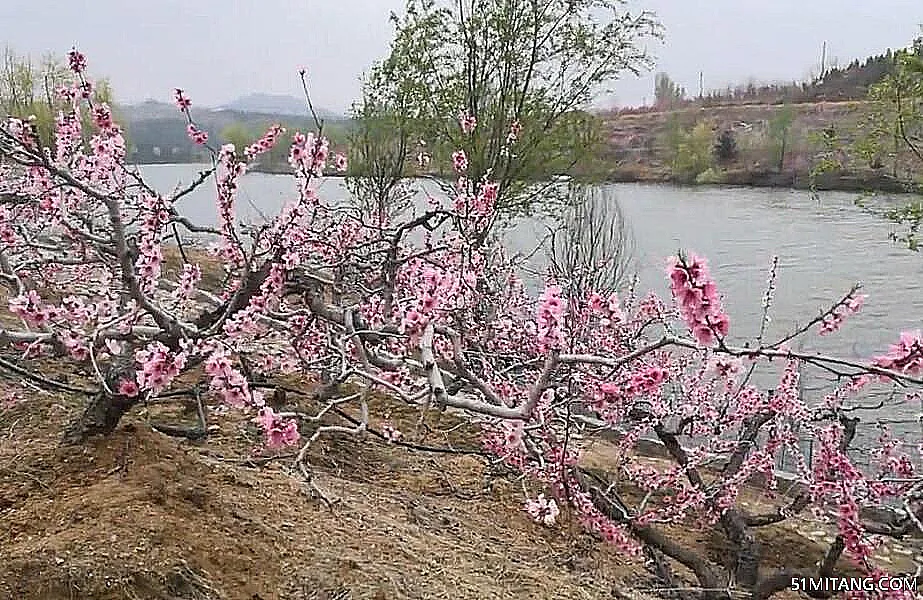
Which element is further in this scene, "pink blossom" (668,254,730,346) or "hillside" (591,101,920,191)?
"hillside" (591,101,920,191)

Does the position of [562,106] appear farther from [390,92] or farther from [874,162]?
[874,162]

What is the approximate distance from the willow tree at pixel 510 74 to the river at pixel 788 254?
1673 mm

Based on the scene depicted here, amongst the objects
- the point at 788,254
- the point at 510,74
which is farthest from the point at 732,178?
the point at 510,74

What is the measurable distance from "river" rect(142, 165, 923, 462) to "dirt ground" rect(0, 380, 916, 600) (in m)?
2.19

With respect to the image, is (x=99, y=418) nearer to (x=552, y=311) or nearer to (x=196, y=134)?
(x=196, y=134)

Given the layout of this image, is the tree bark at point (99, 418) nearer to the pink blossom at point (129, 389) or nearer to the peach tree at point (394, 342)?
the peach tree at point (394, 342)

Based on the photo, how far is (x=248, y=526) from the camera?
2430 millimetres

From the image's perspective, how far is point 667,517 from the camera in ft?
12.8

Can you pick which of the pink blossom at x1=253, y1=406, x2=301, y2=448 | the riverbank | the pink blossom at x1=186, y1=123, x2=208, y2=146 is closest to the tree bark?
the pink blossom at x1=253, y1=406, x2=301, y2=448

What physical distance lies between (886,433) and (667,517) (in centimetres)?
130

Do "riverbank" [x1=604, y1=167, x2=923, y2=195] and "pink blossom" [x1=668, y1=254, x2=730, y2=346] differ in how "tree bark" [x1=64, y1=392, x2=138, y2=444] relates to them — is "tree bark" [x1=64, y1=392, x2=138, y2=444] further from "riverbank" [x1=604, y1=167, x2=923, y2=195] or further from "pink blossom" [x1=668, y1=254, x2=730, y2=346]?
"riverbank" [x1=604, y1=167, x2=923, y2=195]

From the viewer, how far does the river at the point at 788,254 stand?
1149 cm

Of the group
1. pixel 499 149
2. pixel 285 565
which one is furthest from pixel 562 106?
pixel 285 565

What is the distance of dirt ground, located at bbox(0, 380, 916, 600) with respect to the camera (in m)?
1.96
